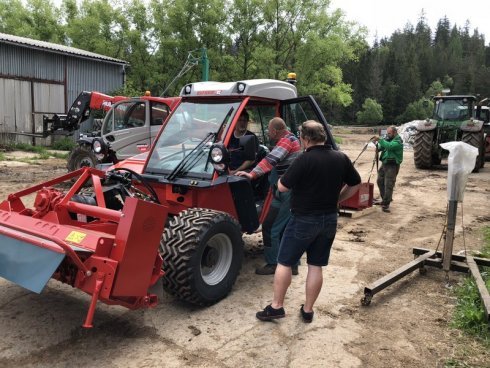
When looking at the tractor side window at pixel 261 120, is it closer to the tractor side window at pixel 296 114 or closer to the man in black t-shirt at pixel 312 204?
the tractor side window at pixel 296 114

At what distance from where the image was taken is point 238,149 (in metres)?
4.91

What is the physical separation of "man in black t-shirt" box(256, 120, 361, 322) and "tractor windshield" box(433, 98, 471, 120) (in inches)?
536

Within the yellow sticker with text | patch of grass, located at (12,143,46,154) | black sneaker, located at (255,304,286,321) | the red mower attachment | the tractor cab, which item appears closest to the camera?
the red mower attachment

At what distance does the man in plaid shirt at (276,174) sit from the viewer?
4785 millimetres

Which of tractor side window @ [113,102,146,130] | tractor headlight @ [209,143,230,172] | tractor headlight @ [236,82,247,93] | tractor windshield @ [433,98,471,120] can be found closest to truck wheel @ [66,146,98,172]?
tractor side window @ [113,102,146,130]

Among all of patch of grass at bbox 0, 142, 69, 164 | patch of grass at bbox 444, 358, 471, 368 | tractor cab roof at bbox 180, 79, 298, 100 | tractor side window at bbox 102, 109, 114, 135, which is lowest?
patch of grass at bbox 444, 358, 471, 368

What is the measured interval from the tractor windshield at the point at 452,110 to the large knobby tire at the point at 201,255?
1377cm

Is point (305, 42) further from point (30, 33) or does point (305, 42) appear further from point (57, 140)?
point (30, 33)

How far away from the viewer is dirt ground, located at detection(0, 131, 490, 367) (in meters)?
3.32

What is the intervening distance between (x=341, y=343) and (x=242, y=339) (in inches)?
30.0

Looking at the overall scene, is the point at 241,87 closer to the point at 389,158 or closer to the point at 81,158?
the point at 389,158

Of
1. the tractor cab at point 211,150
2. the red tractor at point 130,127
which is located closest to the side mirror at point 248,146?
the tractor cab at point 211,150

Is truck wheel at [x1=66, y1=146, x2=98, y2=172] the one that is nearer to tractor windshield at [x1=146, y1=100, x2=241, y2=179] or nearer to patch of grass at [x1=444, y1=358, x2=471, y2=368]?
tractor windshield at [x1=146, y1=100, x2=241, y2=179]

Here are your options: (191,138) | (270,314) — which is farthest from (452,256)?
(191,138)
